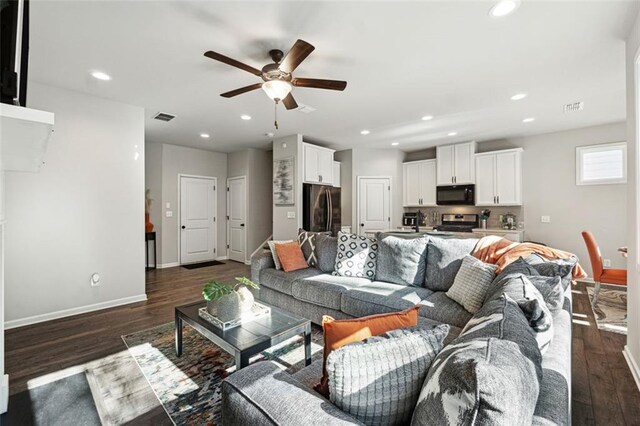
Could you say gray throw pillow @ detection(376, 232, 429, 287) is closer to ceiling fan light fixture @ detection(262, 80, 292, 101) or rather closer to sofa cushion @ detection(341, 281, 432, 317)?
sofa cushion @ detection(341, 281, 432, 317)

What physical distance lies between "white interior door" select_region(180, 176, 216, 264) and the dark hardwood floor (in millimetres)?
2510

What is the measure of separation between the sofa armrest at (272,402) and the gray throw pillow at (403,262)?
202 centimetres

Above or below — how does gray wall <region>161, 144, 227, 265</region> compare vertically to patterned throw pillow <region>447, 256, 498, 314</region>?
above

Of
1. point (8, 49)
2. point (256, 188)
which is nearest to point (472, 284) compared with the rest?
point (8, 49)

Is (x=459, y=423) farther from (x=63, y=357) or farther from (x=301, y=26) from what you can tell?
(x=63, y=357)

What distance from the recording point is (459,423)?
59 centimetres

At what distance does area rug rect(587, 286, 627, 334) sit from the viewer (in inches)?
117

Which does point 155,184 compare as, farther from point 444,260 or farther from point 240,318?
point 444,260

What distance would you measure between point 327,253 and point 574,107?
3969 mm

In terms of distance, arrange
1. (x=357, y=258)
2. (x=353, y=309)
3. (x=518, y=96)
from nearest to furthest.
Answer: (x=353, y=309), (x=357, y=258), (x=518, y=96)

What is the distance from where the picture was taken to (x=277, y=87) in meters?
2.56

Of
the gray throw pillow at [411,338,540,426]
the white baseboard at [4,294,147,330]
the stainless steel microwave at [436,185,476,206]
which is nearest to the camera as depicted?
the gray throw pillow at [411,338,540,426]

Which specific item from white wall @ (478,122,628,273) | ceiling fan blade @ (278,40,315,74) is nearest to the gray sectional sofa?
ceiling fan blade @ (278,40,315,74)

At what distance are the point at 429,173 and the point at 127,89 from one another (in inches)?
224
